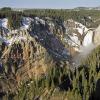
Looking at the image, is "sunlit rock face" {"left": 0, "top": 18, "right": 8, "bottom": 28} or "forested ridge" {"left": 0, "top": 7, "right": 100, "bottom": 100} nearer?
"forested ridge" {"left": 0, "top": 7, "right": 100, "bottom": 100}

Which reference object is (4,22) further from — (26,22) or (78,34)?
(78,34)

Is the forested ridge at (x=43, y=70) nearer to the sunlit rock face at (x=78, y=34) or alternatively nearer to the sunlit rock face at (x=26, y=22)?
the sunlit rock face at (x=26, y=22)

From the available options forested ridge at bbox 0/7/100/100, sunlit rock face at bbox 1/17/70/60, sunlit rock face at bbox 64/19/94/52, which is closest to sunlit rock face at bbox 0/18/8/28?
forested ridge at bbox 0/7/100/100

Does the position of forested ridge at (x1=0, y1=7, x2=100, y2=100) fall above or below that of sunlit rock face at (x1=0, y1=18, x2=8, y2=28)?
below

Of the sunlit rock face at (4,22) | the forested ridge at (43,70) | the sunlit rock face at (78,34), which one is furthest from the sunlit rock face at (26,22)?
the sunlit rock face at (78,34)

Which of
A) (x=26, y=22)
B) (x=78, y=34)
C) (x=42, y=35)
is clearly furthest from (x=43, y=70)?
(x=78, y=34)

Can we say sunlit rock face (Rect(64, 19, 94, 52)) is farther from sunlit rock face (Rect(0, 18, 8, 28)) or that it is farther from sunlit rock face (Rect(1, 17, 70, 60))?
sunlit rock face (Rect(0, 18, 8, 28))

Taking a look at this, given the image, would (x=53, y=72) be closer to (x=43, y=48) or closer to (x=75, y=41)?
(x=43, y=48)

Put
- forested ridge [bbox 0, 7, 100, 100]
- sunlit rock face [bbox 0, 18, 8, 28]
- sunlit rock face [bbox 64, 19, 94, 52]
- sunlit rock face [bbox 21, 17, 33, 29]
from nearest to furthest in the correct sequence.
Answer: forested ridge [bbox 0, 7, 100, 100]
sunlit rock face [bbox 0, 18, 8, 28]
sunlit rock face [bbox 21, 17, 33, 29]
sunlit rock face [bbox 64, 19, 94, 52]

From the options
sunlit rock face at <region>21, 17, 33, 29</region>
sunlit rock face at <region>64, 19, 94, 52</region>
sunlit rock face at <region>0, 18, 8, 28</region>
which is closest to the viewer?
sunlit rock face at <region>0, 18, 8, 28</region>

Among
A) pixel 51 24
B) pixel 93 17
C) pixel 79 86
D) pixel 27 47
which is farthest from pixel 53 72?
pixel 93 17

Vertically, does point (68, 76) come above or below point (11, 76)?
above
